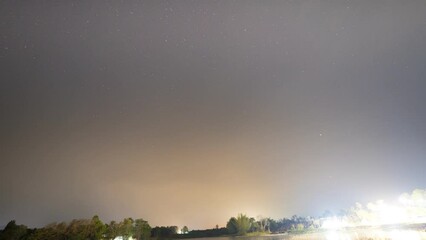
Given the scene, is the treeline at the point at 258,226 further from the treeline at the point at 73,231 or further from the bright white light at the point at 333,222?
the treeline at the point at 73,231

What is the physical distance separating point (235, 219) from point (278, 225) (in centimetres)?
2722

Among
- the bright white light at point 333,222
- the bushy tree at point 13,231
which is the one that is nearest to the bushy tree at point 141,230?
the bushy tree at point 13,231

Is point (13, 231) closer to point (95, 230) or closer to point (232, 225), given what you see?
point (95, 230)

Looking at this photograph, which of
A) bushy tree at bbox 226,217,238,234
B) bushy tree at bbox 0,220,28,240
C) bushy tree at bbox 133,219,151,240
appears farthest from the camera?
bushy tree at bbox 226,217,238,234

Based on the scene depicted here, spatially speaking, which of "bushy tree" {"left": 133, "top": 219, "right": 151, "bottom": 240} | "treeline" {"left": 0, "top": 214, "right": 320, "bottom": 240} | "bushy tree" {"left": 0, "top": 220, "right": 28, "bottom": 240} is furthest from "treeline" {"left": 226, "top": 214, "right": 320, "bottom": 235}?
"bushy tree" {"left": 0, "top": 220, "right": 28, "bottom": 240}

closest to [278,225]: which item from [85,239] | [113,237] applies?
[113,237]

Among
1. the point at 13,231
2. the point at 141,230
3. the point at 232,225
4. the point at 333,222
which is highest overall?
the point at 232,225

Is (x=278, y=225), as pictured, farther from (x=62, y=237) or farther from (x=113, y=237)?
(x=62, y=237)

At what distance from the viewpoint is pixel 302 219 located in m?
183

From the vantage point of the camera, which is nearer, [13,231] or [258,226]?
[13,231]

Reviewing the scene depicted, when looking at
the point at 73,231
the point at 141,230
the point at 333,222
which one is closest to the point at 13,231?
the point at 73,231

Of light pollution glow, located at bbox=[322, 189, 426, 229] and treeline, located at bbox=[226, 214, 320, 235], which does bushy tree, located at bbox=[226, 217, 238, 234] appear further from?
light pollution glow, located at bbox=[322, 189, 426, 229]

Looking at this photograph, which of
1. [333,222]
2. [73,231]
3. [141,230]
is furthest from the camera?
[333,222]

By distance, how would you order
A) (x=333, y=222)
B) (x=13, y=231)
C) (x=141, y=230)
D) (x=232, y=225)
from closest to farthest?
(x=13, y=231) → (x=141, y=230) → (x=232, y=225) → (x=333, y=222)
